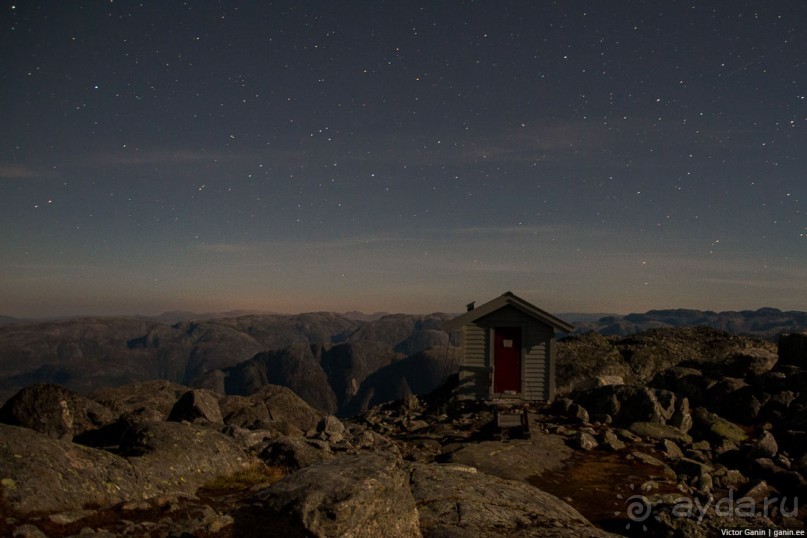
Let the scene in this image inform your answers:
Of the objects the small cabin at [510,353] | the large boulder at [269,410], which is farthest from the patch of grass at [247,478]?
the small cabin at [510,353]

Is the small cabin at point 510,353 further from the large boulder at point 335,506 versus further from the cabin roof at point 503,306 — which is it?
the large boulder at point 335,506

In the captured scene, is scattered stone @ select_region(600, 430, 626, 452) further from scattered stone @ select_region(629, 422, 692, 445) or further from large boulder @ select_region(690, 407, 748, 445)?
large boulder @ select_region(690, 407, 748, 445)

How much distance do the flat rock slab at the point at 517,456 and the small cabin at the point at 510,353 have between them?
19.9ft

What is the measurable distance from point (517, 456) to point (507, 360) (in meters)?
8.55

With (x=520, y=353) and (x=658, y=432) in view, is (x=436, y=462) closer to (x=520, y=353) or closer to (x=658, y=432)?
(x=658, y=432)

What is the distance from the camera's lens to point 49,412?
50.4 ft

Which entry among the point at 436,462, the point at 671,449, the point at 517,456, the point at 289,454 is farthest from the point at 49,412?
the point at 671,449

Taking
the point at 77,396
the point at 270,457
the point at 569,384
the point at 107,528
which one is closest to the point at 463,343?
the point at 569,384

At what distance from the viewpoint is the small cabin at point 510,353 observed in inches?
947

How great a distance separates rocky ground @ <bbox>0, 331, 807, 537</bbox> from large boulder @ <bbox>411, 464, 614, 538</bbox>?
0.16ft

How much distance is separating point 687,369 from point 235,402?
72.2ft

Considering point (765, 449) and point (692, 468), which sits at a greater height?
point (765, 449)

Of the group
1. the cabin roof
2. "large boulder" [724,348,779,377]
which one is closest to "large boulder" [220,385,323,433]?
the cabin roof

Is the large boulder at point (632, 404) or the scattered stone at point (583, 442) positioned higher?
the large boulder at point (632, 404)
